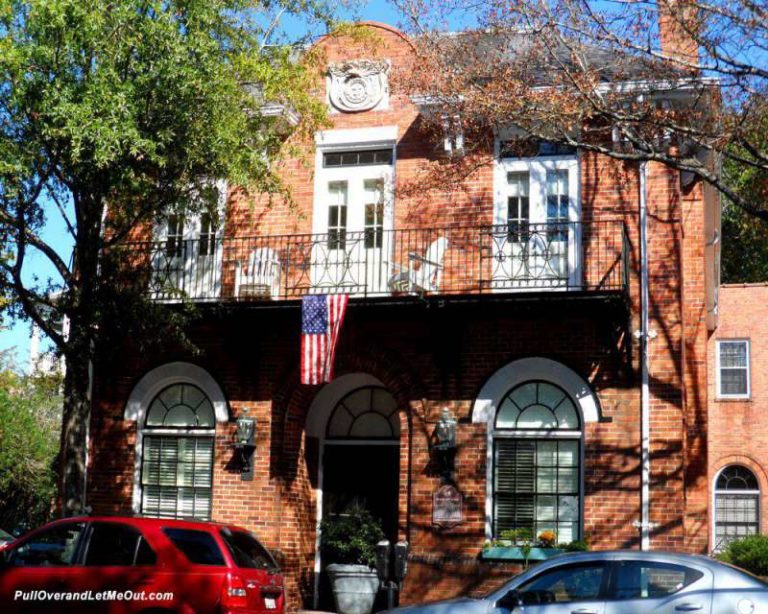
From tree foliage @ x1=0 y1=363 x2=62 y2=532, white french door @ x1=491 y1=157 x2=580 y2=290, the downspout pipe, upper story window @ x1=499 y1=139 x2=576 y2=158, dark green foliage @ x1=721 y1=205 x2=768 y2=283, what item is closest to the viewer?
the downspout pipe

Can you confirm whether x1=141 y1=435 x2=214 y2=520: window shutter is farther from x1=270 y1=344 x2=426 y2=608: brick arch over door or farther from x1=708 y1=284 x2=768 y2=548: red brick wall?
x1=708 y1=284 x2=768 y2=548: red brick wall

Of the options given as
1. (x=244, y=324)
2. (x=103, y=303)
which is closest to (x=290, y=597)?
(x=244, y=324)

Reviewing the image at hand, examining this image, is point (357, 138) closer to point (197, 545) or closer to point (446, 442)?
point (446, 442)

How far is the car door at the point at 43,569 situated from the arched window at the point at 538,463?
639 cm

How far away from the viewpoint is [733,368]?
31.2 meters

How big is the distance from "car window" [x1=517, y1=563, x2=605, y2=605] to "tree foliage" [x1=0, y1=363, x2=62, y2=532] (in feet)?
52.9

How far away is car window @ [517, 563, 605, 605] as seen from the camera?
1032 cm

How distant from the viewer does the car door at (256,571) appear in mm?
12445

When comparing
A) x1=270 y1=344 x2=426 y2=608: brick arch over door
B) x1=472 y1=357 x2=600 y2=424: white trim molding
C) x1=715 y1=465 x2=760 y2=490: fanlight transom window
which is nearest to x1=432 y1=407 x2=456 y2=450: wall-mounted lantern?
x1=472 y1=357 x2=600 y2=424: white trim molding

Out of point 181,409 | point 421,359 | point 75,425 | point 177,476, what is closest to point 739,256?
point 421,359

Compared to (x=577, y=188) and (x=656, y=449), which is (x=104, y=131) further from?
(x=656, y=449)

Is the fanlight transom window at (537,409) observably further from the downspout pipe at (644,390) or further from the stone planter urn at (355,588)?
the stone planter urn at (355,588)

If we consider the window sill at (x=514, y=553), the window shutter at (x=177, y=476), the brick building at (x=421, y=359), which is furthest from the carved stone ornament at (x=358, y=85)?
the window sill at (x=514, y=553)

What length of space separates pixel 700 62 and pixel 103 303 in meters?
8.31
